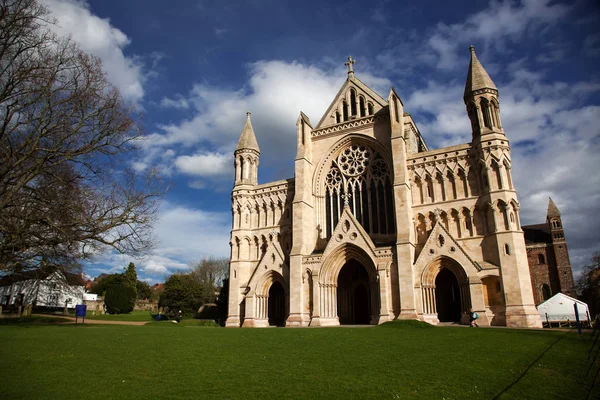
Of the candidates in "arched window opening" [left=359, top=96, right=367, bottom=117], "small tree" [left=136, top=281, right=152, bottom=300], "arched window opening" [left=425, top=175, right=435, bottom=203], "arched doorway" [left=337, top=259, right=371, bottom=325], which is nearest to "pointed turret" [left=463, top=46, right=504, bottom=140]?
"arched window opening" [left=425, top=175, right=435, bottom=203]

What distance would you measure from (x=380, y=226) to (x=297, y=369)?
72.2ft

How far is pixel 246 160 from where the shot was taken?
37.0 meters

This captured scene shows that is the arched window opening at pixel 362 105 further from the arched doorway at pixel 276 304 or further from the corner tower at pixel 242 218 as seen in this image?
the arched doorway at pixel 276 304

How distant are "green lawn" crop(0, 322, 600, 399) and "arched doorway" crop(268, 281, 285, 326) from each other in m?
19.9

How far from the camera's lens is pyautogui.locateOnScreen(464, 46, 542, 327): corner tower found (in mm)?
23844

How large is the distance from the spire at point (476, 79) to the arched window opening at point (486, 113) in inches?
44.8

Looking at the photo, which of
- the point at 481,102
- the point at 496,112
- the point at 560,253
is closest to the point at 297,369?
the point at 496,112

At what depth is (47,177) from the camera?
15.4 metres

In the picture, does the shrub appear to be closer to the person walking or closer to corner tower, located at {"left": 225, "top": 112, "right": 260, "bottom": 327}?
corner tower, located at {"left": 225, "top": 112, "right": 260, "bottom": 327}

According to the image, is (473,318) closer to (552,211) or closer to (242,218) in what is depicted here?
(242,218)

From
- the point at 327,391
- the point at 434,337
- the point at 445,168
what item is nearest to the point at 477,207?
the point at 445,168

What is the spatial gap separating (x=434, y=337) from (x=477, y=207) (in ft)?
46.3

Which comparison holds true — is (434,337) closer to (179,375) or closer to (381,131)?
(179,375)

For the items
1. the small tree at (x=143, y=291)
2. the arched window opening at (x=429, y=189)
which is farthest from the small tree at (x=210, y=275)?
the arched window opening at (x=429, y=189)
